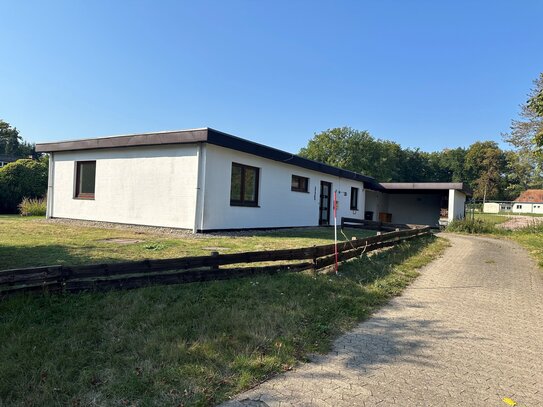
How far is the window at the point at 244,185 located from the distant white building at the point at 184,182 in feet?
0.12

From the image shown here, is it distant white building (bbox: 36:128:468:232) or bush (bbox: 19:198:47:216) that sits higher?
distant white building (bbox: 36:128:468:232)

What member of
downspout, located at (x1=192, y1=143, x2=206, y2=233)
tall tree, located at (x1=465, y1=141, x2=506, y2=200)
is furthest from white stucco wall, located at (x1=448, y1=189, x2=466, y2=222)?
tall tree, located at (x1=465, y1=141, x2=506, y2=200)

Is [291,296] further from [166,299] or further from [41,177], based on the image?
[41,177]

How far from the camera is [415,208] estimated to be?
2947 cm

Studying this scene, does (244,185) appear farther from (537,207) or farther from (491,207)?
(537,207)

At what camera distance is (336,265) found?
23.2ft

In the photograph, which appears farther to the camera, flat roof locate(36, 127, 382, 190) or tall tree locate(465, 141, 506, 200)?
tall tree locate(465, 141, 506, 200)

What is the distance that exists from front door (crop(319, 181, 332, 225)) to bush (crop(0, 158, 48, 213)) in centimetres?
1568

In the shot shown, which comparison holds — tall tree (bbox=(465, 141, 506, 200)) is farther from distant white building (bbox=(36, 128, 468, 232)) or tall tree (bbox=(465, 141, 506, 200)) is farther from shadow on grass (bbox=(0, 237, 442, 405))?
shadow on grass (bbox=(0, 237, 442, 405))

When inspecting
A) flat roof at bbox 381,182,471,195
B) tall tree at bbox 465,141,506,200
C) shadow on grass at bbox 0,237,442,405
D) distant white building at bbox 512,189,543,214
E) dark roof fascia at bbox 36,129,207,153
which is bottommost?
shadow on grass at bbox 0,237,442,405

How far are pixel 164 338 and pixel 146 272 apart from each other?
1580 mm

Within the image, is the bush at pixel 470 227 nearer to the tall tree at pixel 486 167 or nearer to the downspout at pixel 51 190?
the downspout at pixel 51 190

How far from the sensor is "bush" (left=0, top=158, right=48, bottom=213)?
20188 millimetres

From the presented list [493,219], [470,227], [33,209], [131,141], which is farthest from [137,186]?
[493,219]
